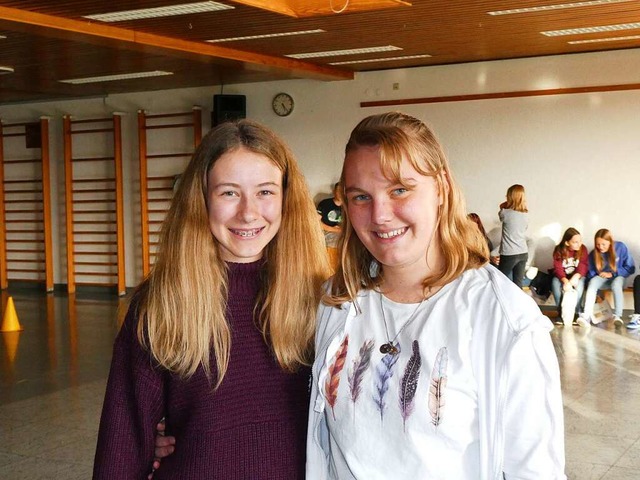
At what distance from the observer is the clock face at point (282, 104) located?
1218 cm

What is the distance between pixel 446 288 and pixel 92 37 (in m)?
7.20

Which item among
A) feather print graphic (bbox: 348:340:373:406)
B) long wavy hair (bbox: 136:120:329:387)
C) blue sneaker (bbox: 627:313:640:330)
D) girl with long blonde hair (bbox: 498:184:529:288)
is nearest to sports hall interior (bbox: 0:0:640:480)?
blue sneaker (bbox: 627:313:640:330)

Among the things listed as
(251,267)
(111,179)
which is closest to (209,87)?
(111,179)

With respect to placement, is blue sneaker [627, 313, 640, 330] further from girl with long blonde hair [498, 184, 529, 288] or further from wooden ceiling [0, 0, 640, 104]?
wooden ceiling [0, 0, 640, 104]

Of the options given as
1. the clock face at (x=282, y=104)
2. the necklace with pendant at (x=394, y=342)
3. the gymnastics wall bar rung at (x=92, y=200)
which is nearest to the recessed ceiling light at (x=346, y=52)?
the clock face at (x=282, y=104)

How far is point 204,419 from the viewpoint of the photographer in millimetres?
1771

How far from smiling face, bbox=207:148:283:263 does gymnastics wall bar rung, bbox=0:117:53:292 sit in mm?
12514

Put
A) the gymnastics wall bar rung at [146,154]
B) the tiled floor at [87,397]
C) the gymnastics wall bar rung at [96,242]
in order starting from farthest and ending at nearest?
the gymnastics wall bar rung at [96,242], the gymnastics wall bar rung at [146,154], the tiled floor at [87,397]

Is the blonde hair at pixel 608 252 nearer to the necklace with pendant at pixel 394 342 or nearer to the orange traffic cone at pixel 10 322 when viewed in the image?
the orange traffic cone at pixel 10 322

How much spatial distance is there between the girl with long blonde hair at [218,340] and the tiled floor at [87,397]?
2.97 meters

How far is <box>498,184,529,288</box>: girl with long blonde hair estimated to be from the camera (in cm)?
991

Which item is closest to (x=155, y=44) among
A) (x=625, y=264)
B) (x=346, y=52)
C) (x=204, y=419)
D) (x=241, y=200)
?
(x=346, y=52)

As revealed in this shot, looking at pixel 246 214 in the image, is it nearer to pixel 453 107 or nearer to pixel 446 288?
pixel 446 288

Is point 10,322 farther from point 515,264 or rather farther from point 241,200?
point 241,200
